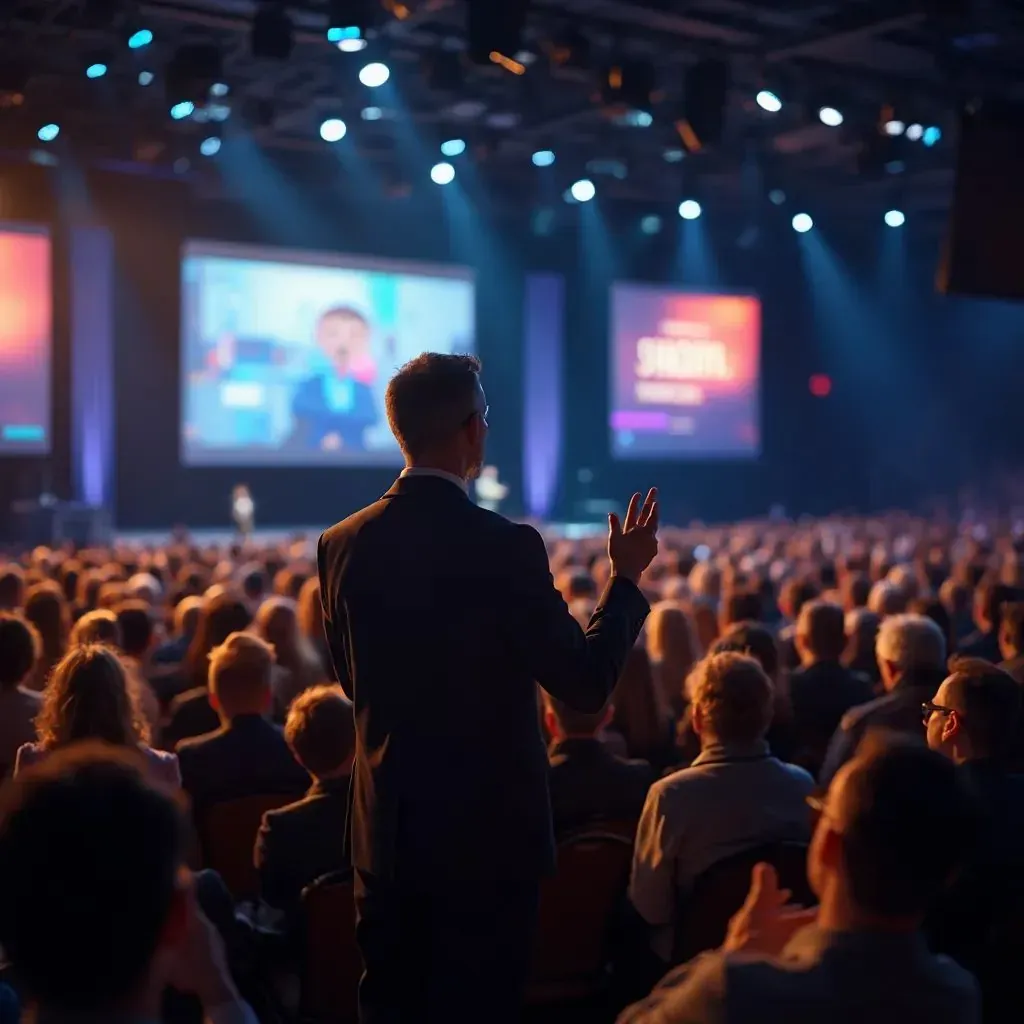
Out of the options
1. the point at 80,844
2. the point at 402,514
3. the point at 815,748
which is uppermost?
the point at 402,514

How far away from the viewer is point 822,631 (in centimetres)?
508

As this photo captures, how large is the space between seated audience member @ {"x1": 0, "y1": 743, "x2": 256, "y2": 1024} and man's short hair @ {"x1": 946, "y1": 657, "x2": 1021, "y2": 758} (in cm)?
→ 213

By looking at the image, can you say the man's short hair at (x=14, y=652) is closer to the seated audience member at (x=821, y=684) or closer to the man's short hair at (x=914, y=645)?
the seated audience member at (x=821, y=684)

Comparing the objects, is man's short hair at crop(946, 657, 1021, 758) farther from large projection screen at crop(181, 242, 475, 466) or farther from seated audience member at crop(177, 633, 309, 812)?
large projection screen at crop(181, 242, 475, 466)

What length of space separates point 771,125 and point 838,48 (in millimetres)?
3210

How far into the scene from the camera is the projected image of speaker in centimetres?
766

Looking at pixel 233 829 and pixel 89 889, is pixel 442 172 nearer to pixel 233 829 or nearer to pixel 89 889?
pixel 233 829

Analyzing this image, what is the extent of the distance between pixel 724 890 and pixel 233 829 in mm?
1442

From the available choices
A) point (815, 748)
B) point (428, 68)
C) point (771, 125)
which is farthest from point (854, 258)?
point (815, 748)

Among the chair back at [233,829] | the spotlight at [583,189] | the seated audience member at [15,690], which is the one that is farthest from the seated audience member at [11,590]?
the spotlight at [583,189]

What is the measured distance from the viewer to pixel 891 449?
24.1m

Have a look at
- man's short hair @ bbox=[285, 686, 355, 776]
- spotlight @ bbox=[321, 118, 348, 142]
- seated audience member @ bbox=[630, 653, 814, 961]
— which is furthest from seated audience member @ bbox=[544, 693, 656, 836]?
spotlight @ bbox=[321, 118, 348, 142]

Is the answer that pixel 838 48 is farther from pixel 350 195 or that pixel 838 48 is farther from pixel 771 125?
pixel 350 195

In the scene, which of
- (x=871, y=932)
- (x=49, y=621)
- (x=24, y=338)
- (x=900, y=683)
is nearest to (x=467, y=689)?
(x=871, y=932)
